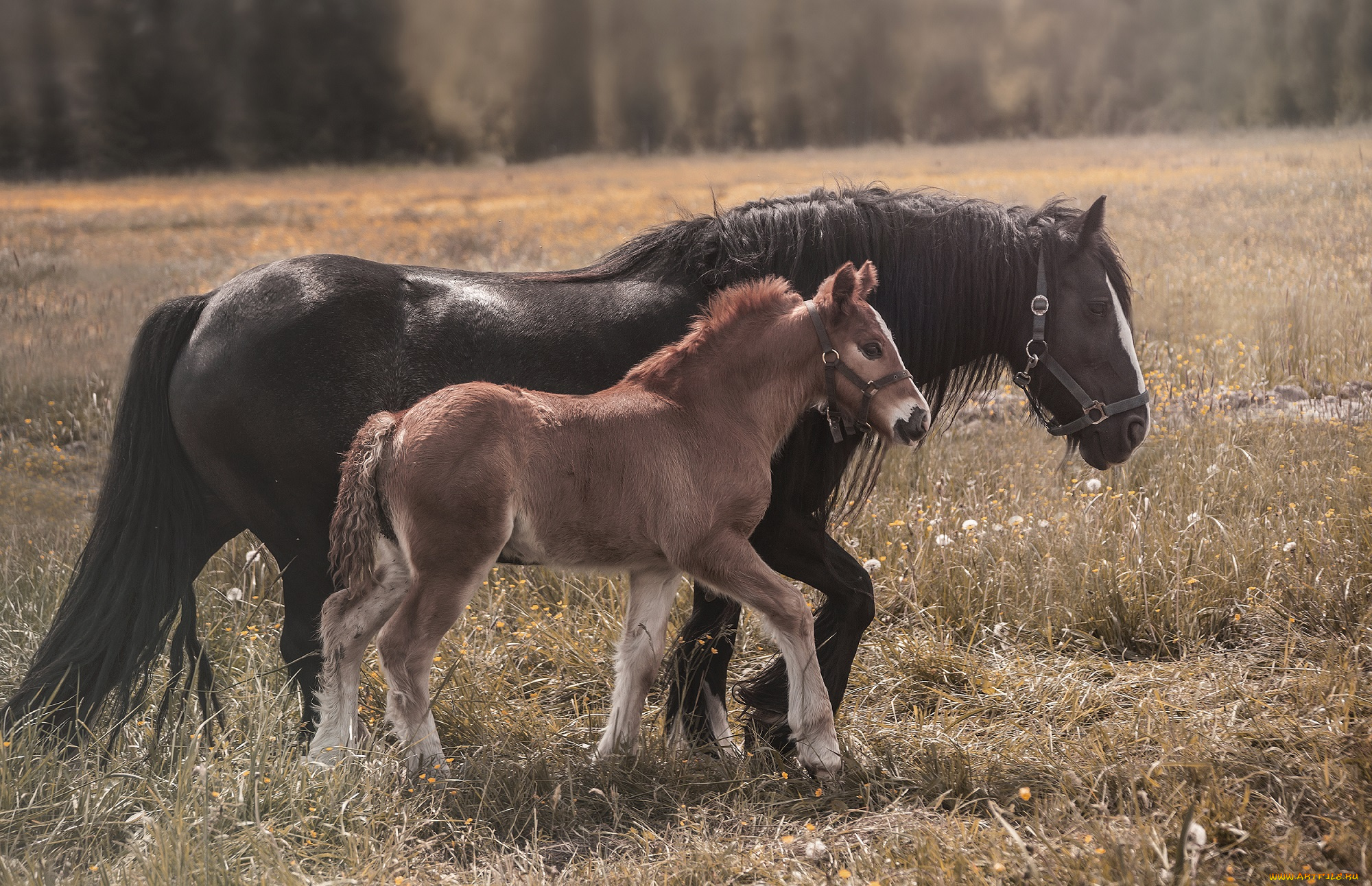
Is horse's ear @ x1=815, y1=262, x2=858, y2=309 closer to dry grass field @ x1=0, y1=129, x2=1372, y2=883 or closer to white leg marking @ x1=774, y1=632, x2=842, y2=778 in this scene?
white leg marking @ x1=774, y1=632, x2=842, y2=778

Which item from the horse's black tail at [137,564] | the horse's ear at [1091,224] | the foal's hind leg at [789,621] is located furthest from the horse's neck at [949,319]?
the horse's black tail at [137,564]

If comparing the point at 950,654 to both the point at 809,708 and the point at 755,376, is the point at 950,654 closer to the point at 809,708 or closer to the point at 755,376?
the point at 809,708

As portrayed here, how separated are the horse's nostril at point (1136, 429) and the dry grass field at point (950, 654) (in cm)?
92

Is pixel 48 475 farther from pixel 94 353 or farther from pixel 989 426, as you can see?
pixel 989 426

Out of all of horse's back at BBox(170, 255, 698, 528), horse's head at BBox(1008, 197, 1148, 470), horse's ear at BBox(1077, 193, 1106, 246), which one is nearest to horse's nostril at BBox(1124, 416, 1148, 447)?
horse's head at BBox(1008, 197, 1148, 470)

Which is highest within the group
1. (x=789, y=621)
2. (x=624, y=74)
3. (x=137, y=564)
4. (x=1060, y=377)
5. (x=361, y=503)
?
(x=624, y=74)

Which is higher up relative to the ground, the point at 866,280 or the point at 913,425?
the point at 866,280

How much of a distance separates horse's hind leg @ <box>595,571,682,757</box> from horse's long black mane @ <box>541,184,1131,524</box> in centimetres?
76

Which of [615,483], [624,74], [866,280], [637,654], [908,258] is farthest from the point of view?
[624,74]

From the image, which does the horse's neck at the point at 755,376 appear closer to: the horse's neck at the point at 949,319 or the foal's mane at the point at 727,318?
the foal's mane at the point at 727,318

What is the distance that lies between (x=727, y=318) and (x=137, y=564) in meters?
2.23

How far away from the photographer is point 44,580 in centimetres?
447

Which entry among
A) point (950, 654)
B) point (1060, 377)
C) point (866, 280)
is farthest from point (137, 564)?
point (1060, 377)

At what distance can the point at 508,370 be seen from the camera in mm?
3418
